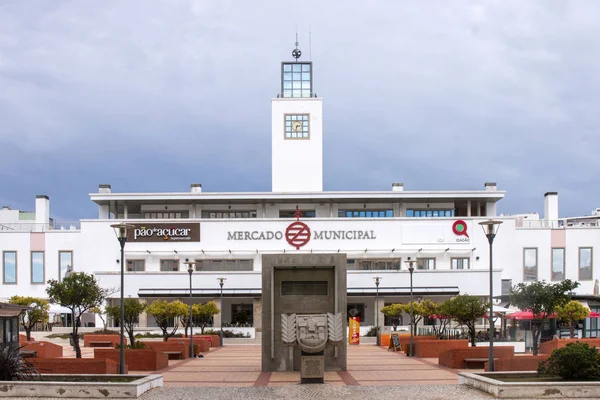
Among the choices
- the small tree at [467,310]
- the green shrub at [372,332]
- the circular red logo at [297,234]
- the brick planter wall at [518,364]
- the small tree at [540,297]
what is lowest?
the green shrub at [372,332]

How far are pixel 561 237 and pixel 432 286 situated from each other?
43.0 feet

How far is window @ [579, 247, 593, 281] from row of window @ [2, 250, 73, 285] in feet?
144

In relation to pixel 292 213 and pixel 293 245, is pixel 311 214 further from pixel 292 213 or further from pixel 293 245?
pixel 293 245

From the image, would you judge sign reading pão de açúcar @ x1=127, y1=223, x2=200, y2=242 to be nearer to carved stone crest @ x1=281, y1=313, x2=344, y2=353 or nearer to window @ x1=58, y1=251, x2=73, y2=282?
window @ x1=58, y1=251, x2=73, y2=282

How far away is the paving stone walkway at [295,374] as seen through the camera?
2332 cm

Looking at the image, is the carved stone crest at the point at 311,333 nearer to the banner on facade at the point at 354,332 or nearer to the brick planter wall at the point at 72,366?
the brick planter wall at the point at 72,366

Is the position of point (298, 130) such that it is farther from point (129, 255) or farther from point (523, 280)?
point (523, 280)

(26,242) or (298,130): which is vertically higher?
(298,130)

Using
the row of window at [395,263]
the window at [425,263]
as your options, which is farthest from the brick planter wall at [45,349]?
the window at [425,263]

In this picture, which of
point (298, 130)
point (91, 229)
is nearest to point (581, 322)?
point (298, 130)

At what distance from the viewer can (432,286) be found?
6300cm

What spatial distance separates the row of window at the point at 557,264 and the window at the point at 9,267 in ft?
143

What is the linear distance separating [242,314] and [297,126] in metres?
19.0

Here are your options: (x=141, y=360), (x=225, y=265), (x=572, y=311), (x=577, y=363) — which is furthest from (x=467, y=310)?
(x=225, y=265)
